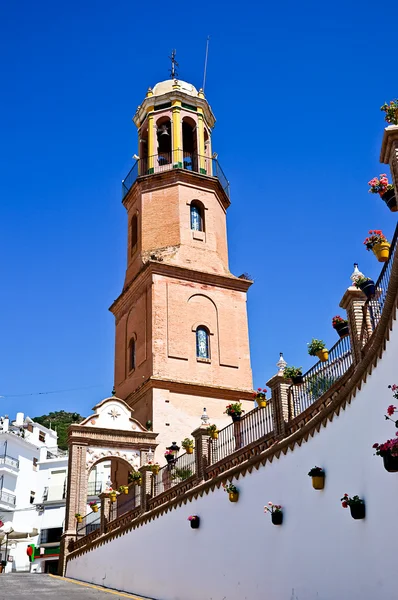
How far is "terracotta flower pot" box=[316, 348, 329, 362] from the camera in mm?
12820

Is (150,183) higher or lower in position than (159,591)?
higher

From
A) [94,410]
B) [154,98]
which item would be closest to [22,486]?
[94,410]

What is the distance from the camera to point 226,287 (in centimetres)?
3253

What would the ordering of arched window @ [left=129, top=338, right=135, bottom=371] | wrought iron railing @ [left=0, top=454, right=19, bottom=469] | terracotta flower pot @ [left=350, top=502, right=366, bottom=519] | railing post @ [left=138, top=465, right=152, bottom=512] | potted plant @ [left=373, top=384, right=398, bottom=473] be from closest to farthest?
potted plant @ [left=373, top=384, right=398, bottom=473] < terracotta flower pot @ [left=350, top=502, right=366, bottom=519] < railing post @ [left=138, top=465, right=152, bottom=512] < arched window @ [left=129, top=338, right=135, bottom=371] < wrought iron railing @ [left=0, top=454, right=19, bottom=469]

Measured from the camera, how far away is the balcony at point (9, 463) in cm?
5450

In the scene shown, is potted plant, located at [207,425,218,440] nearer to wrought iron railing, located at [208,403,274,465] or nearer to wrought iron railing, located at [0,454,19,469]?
wrought iron railing, located at [208,403,274,465]

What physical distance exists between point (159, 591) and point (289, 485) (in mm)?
7339

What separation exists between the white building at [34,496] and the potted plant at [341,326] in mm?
38769

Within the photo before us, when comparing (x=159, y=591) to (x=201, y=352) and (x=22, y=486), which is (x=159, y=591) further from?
(x=22, y=486)

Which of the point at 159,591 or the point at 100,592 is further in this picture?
the point at 100,592

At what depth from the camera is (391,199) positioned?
30.5 ft

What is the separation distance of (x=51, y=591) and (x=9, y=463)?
38.5 meters

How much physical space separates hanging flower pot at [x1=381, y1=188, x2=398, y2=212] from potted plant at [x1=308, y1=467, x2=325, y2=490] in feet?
15.2

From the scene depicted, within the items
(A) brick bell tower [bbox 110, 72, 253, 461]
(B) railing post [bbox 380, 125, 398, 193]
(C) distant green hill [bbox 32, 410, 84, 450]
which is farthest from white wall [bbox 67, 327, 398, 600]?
(C) distant green hill [bbox 32, 410, 84, 450]
